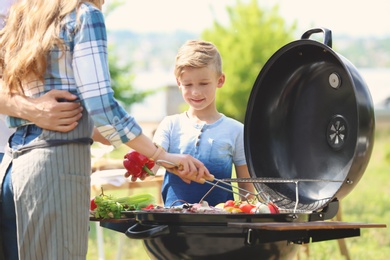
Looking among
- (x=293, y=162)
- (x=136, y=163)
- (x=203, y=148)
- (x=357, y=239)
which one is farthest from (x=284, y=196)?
(x=357, y=239)

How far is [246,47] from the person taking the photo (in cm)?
2772

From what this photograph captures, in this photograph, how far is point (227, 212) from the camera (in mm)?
3307

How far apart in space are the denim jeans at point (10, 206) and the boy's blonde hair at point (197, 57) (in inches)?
47.1

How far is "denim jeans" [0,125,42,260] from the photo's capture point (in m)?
2.97

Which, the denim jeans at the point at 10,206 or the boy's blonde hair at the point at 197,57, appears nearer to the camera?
the denim jeans at the point at 10,206

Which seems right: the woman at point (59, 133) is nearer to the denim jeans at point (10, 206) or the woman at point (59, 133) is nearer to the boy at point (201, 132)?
the denim jeans at point (10, 206)

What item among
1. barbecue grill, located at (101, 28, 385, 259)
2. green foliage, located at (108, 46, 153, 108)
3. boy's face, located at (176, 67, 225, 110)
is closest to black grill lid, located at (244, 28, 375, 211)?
barbecue grill, located at (101, 28, 385, 259)

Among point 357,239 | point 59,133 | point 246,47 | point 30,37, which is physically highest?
point 246,47

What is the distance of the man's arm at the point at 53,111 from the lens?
288cm

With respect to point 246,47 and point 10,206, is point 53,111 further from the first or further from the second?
point 246,47

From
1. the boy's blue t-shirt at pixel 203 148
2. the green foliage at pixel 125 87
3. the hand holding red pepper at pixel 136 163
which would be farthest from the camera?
the green foliage at pixel 125 87

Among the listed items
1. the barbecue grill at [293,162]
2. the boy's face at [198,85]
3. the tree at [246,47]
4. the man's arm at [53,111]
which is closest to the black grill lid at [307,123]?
the barbecue grill at [293,162]

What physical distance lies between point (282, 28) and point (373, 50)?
3318 inches

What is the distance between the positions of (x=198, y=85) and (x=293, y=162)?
0.62 metres
